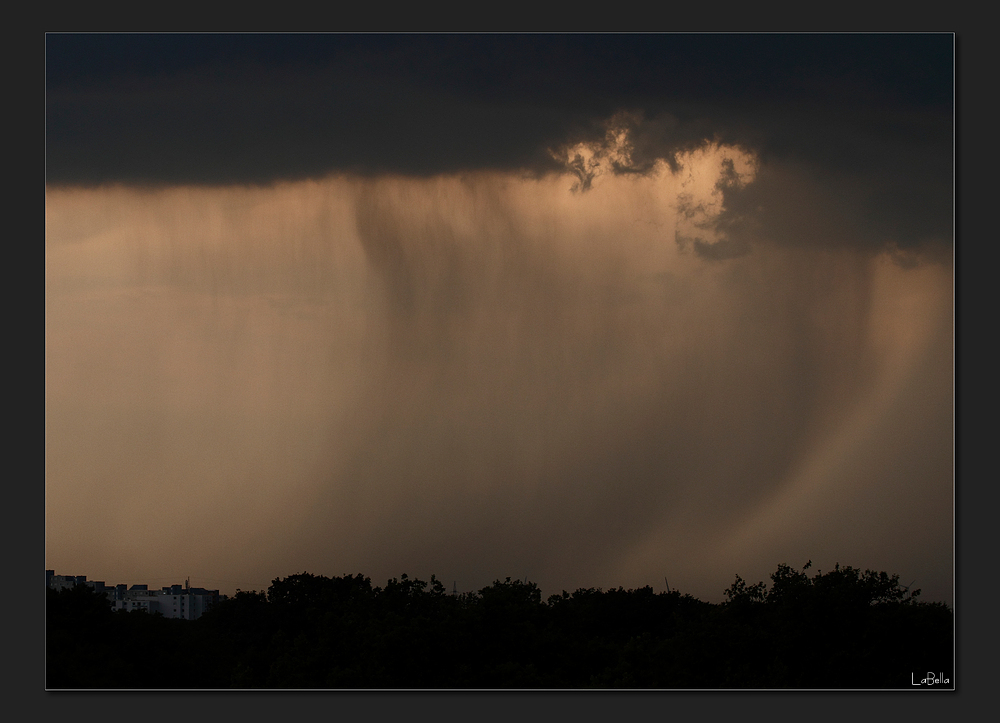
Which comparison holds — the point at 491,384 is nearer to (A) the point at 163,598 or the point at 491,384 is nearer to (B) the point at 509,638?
(B) the point at 509,638

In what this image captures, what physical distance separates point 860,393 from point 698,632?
3227 millimetres

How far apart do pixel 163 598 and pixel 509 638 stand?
3943 mm

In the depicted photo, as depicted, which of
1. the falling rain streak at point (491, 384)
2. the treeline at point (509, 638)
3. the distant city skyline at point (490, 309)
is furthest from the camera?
the falling rain streak at point (491, 384)

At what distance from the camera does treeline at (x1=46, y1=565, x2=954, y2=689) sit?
1005 cm

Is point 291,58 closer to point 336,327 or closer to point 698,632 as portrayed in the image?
point 336,327

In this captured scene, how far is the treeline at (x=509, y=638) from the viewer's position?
10.1 meters

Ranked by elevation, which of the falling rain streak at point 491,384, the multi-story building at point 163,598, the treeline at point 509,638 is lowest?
the treeline at point 509,638

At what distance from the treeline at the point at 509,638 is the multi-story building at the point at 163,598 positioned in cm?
12

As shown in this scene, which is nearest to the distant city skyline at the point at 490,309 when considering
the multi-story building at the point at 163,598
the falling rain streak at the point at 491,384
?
→ the falling rain streak at the point at 491,384

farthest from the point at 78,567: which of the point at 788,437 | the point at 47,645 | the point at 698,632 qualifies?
the point at 788,437

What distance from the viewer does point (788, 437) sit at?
1103 centimetres

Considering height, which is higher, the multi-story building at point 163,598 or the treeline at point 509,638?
the multi-story building at point 163,598

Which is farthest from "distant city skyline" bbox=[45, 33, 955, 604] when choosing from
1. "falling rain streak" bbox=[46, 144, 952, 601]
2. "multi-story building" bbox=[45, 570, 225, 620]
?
"multi-story building" bbox=[45, 570, 225, 620]

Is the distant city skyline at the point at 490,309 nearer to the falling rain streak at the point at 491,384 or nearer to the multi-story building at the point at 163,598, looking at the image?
the falling rain streak at the point at 491,384
